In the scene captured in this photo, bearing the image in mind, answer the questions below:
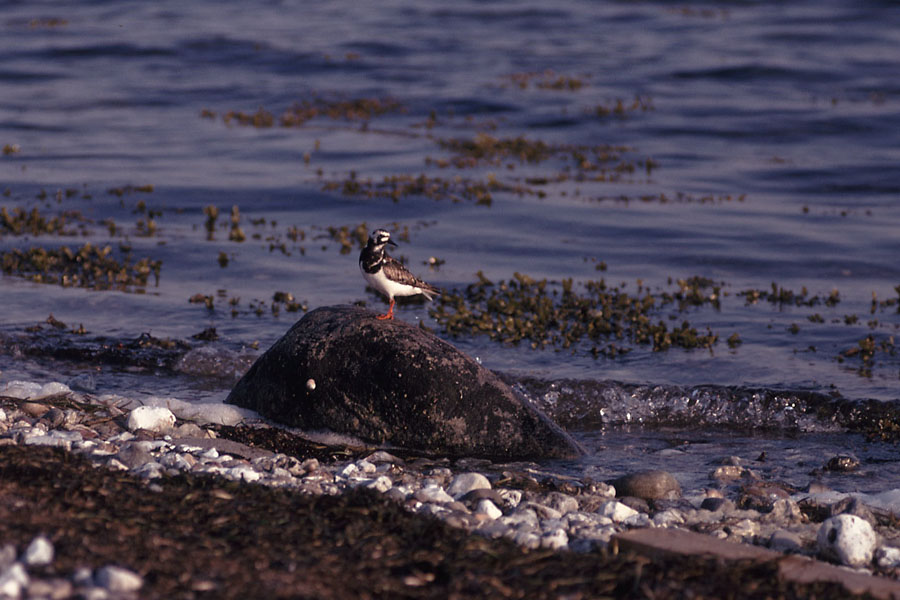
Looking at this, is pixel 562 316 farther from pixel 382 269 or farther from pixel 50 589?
pixel 50 589

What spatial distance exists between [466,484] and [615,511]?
44.6 inches

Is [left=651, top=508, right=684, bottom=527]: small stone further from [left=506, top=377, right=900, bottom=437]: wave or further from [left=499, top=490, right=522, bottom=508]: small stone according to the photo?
[left=506, top=377, right=900, bottom=437]: wave

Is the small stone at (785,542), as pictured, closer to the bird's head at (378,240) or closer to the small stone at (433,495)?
the small stone at (433,495)

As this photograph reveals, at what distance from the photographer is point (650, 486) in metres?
7.83

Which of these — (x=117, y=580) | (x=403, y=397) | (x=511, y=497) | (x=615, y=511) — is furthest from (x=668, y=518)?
(x=117, y=580)

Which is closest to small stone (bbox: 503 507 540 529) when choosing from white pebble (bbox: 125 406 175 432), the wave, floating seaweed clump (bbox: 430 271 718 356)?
white pebble (bbox: 125 406 175 432)

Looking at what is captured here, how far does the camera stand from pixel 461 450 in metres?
9.11

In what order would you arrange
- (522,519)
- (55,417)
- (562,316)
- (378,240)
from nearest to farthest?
(522,519)
(55,417)
(378,240)
(562,316)

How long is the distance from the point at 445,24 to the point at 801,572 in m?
44.9

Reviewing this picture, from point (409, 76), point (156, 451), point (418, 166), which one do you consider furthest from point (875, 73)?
point (156, 451)

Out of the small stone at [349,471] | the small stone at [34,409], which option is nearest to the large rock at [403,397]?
the small stone at [349,471]

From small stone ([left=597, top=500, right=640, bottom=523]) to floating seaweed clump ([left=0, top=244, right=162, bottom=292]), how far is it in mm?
10832

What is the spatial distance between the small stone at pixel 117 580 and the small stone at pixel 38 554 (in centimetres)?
30

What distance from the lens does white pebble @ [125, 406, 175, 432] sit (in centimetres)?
850
